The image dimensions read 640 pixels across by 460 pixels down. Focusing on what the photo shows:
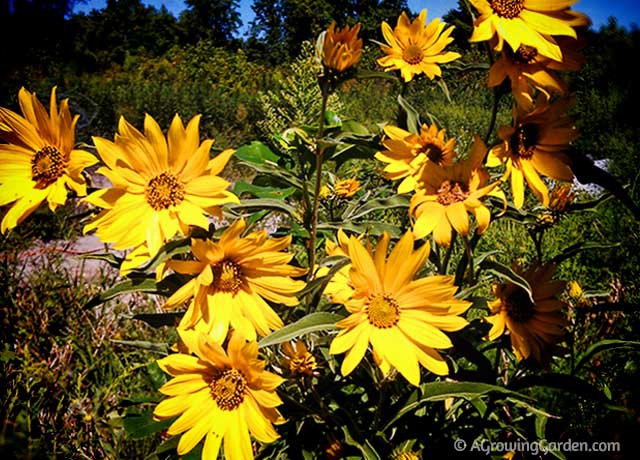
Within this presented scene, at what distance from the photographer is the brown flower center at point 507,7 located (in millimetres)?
625

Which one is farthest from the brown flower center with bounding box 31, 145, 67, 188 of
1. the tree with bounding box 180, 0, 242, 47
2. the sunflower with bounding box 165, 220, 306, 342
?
the tree with bounding box 180, 0, 242, 47

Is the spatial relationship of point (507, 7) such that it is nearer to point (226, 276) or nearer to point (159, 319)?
point (226, 276)

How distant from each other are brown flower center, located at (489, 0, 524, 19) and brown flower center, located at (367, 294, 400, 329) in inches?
17.9

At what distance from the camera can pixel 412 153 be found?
0.76m

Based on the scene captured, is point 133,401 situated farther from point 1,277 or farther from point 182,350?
point 1,277

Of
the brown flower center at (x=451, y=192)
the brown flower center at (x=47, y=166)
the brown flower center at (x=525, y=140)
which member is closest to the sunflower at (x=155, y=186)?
the brown flower center at (x=47, y=166)

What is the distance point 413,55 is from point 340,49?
0.34m

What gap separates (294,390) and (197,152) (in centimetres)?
73

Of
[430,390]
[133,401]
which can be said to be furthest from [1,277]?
[430,390]

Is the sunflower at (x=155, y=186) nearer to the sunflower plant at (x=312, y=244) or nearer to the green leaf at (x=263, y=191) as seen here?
the sunflower plant at (x=312, y=244)

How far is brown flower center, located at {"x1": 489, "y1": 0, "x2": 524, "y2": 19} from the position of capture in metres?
0.62

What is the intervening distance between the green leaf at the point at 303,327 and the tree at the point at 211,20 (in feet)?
77.6

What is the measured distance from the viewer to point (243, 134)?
26.2 feet

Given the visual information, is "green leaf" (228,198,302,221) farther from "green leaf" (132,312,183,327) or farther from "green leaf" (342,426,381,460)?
"green leaf" (342,426,381,460)
